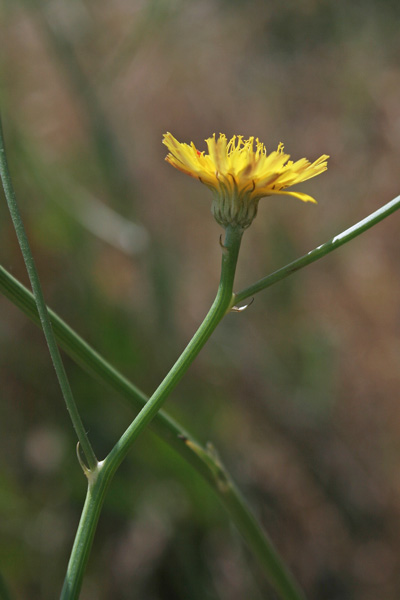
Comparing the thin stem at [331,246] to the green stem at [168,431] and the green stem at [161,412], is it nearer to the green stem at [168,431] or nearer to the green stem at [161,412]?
the green stem at [161,412]

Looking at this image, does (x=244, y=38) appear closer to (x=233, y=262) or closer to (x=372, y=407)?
(x=372, y=407)

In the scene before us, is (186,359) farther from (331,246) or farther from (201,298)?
(201,298)

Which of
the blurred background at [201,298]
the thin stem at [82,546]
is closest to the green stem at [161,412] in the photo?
the thin stem at [82,546]

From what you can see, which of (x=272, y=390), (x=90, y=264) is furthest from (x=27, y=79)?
(x=272, y=390)

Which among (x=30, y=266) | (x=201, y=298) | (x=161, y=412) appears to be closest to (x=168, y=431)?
(x=161, y=412)

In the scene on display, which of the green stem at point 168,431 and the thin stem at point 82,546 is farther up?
the green stem at point 168,431

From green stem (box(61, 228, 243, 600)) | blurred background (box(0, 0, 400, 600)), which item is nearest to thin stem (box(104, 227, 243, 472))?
green stem (box(61, 228, 243, 600))

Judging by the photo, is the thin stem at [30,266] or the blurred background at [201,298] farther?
the blurred background at [201,298]
